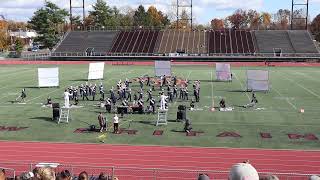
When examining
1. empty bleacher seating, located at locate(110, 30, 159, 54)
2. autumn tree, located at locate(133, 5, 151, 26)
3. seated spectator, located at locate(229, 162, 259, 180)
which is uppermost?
autumn tree, located at locate(133, 5, 151, 26)

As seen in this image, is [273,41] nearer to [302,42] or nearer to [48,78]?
[302,42]

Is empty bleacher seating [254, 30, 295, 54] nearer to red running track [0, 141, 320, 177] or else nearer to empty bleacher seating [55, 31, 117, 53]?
empty bleacher seating [55, 31, 117, 53]

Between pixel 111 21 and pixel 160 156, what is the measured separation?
100 m

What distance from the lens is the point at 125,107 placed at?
95.1 feet

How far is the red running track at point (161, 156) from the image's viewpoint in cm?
1855

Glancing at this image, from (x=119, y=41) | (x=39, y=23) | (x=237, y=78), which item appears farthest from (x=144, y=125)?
(x=39, y=23)

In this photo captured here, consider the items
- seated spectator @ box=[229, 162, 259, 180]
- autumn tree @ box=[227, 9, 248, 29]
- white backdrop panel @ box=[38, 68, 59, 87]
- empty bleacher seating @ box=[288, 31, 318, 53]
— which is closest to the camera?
seated spectator @ box=[229, 162, 259, 180]

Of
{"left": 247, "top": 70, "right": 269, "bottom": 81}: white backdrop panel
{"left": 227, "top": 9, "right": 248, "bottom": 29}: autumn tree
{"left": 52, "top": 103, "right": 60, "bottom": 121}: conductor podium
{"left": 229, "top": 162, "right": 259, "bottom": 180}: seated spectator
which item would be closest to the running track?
{"left": 52, "top": 103, "right": 60, "bottom": 121}: conductor podium

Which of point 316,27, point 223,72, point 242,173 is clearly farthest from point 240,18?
point 242,173

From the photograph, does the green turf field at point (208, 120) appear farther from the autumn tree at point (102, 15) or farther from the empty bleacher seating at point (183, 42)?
the autumn tree at point (102, 15)

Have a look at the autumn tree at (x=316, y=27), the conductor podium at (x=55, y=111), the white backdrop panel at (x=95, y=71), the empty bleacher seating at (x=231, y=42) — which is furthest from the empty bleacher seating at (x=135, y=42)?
the conductor podium at (x=55, y=111)

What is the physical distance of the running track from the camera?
1853cm

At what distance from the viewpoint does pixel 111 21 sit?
385ft

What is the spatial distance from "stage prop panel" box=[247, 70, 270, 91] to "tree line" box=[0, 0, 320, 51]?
63195mm
